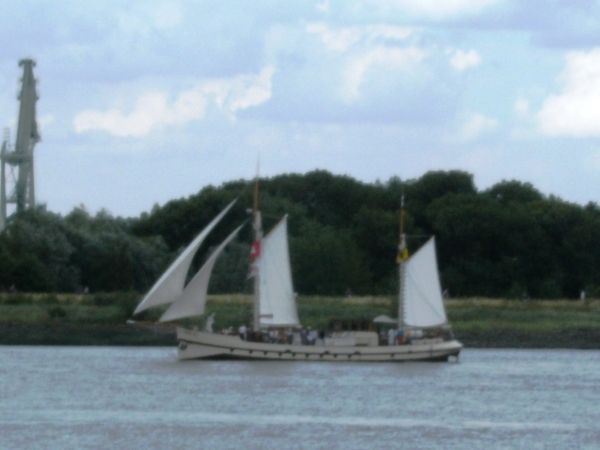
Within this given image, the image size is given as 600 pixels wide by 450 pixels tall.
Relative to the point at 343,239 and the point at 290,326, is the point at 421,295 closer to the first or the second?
the point at 290,326

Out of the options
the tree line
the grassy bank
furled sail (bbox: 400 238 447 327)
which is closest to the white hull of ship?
furled sail (bbox: 400 238 447 327)

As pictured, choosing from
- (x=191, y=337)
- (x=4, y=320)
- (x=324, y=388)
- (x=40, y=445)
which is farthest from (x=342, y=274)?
(x=40, y=445)

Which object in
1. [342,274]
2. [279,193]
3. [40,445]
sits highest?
[279,193]

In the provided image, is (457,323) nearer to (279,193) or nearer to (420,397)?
(420,397)

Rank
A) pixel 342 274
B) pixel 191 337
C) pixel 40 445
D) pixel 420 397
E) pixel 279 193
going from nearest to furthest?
pixel 40 445 < pixel 420 397 < pixel 191 337 < pixel 342 274 < pixel 279 193

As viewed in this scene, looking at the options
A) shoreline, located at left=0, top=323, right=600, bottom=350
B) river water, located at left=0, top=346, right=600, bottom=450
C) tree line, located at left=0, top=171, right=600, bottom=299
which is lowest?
river water, located at left=0, top=346, right=600, bottom=450

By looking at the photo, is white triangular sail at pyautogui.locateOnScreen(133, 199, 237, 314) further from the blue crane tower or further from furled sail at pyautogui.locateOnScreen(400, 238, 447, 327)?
the blue crane tower

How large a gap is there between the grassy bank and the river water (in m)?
8.03

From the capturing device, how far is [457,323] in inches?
2894

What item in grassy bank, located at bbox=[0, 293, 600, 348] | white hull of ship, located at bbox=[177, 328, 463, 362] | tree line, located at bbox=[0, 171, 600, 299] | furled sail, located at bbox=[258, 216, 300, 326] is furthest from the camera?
tree line, located at bbox=[0, 171, 600, 299]

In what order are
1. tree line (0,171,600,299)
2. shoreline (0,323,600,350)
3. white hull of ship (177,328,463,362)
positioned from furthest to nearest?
1. tree line (0,171,600,299)
2. shoreline (0,323,600,350)
3. white hull of ship (177,328,463,362)

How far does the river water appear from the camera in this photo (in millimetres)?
35812

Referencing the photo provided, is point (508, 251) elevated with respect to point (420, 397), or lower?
elevated

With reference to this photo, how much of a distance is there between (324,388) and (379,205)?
66.6 m
